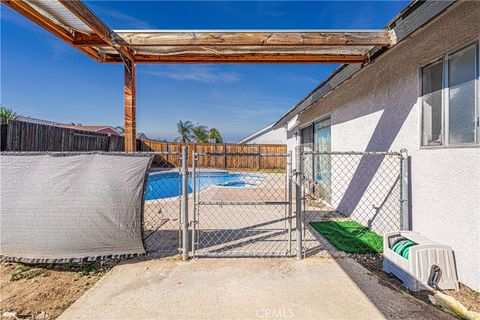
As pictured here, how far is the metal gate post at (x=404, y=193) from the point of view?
3869 millimetres

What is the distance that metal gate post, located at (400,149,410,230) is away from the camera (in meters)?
3.87

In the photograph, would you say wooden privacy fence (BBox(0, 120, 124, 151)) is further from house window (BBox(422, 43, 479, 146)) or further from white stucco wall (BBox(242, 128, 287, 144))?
white stucco wall (BBox(242, 128, 287, 144))

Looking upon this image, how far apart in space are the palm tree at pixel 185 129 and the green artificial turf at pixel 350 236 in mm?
28966

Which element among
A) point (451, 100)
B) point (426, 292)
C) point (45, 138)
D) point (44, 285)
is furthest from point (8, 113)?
point (426, 292)

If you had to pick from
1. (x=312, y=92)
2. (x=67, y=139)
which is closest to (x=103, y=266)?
(x=312, y=92)

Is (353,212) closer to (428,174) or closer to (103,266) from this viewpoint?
(428,174)

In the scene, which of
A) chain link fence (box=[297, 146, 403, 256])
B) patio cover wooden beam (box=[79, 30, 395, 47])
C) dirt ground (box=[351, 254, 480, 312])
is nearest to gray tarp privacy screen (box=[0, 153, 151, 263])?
patio cover wooden beam (box=[79, 30, 395, 47])

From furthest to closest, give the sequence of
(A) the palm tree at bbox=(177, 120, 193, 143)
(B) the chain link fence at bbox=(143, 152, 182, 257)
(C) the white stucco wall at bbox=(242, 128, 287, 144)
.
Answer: (A) the palm tree at bbox=(177, 120, 193, 143) → (C) the white stucco wall at bbox=(242, 128, 287, 144) → (B) the chain link fence at bbox=(143, 152, 182, 257)

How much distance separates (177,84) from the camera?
73.7ft

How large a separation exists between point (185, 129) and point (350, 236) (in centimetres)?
3054

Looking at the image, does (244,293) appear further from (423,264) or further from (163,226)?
(163,226)

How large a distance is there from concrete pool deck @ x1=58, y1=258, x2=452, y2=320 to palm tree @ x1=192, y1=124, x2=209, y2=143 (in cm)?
2998

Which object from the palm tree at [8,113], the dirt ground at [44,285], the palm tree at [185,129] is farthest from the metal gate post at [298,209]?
the palm tree at [185,129]

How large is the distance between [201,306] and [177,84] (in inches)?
875
